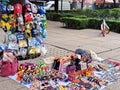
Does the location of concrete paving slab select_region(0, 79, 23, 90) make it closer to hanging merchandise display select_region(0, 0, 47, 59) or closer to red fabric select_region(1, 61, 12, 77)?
red fabric select_region(1, 61, 12, 77)

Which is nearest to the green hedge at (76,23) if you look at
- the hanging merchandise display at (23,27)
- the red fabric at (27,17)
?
A: the hanging merchandise display at (23,27)

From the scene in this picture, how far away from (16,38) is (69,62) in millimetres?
1760

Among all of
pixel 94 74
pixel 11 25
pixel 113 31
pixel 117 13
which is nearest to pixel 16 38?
pixel 11 25

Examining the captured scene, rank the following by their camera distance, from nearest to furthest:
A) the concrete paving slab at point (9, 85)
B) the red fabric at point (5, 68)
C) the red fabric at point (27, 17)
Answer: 1. the concrete paving slab at point (9, 85)
2. the red fabric at point (5, 68)
3. the red fabric at point (27, 17)

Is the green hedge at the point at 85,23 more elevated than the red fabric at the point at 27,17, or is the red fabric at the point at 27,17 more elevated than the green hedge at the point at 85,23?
the red fabric at the point at 27,17

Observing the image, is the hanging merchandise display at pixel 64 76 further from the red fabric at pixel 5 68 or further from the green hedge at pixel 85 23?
the green hedge at pixel 85 23

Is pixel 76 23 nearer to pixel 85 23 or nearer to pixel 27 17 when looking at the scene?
pixel 85 23

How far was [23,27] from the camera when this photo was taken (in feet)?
20.4

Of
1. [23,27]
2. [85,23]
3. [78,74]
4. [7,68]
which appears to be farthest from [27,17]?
[85,23]

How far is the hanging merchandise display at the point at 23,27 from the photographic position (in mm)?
5992

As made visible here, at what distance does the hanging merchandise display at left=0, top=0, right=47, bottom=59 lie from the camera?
5992 mm

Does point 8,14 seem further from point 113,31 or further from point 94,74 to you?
point 113,31

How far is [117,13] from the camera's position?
16172 millimetres

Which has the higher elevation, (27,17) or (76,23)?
(27,17)
